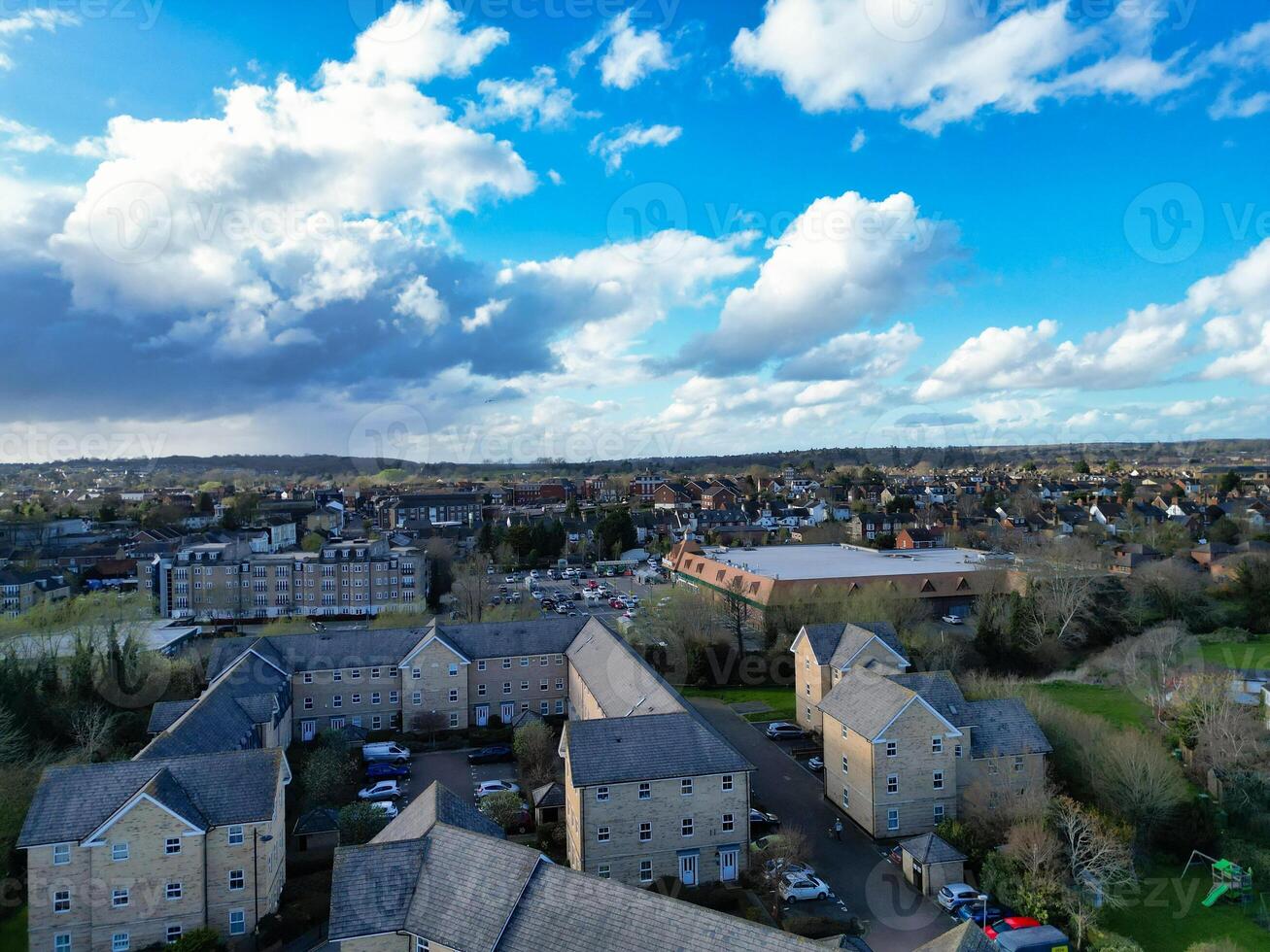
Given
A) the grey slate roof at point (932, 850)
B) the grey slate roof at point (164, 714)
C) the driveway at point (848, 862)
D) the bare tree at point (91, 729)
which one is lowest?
the driveway at point (848, 862)

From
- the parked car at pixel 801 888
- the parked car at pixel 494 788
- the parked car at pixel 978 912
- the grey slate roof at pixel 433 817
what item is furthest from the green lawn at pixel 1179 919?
the parked car at pixel 494 788

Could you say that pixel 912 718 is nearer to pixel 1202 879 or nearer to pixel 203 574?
pixel 1202 879

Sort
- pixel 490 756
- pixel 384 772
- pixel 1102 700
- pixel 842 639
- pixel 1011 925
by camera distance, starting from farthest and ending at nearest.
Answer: pixel 1102 700
pixel 842 639
pixel 490 756
pixel 384 772
pixel 1011 925

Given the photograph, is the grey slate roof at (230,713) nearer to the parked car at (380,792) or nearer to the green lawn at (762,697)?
the parked car at (380,792)

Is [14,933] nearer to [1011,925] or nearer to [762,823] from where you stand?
[762,823]

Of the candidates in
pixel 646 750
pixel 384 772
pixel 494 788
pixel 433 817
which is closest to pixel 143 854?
pixel 433 817

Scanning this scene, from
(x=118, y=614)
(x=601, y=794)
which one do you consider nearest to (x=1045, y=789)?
(x=601, y=794)
